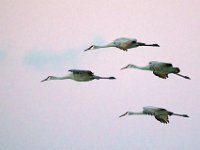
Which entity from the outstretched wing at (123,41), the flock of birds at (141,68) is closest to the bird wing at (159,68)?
the flock of birds at (141,68)

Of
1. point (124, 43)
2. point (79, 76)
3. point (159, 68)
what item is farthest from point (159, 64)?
point (79, 76)

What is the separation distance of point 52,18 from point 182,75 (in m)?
0.64

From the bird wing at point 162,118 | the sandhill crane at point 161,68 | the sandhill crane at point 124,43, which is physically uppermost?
the sandhill crane at point 124,43

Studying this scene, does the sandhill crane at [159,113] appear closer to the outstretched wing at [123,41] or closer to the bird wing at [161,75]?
the bird wing at [161,75]

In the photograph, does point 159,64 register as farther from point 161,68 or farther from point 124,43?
point 124,43

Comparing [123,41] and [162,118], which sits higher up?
[123,41]

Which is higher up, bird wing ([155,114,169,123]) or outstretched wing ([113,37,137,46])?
outstretched wing ([113,37,137,46])

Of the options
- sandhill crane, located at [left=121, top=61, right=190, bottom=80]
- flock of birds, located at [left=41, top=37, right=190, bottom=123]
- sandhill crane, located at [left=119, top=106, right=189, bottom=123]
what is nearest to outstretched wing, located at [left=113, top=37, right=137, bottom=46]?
flock of birds, located at [left=41, top=37, right=190, bottom=123]

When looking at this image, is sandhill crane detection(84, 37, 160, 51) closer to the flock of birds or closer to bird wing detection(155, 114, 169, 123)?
the flock of birds

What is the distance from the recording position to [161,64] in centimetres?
222

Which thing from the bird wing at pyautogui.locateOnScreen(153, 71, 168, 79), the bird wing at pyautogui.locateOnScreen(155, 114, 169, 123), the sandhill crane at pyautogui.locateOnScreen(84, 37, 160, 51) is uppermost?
the sandhill crane at pyautogui.locateOnScreen(84, 37, 160, 51)

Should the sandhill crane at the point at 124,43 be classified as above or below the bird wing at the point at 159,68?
above

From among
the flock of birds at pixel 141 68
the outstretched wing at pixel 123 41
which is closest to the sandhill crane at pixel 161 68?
the flock of birds at pixel 141 68

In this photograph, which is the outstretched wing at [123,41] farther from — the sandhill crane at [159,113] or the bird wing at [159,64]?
the sandhill crane at [159,113]
